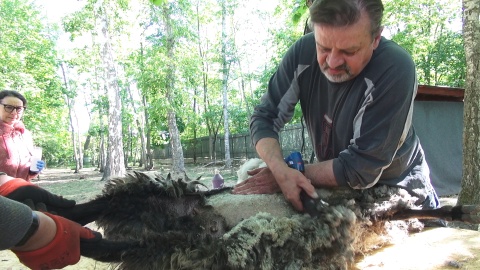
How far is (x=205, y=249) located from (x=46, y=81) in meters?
18.4

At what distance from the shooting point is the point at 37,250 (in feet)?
3.13


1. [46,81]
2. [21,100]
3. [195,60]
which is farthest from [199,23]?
[21,100]

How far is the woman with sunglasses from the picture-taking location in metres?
3.62

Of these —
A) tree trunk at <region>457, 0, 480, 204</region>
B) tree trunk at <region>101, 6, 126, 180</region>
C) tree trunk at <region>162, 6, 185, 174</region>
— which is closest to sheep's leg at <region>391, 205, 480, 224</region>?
tree trunk at <region>457, 0, 480, 204</region>

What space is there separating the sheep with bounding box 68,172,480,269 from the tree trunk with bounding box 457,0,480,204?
2.36 meters

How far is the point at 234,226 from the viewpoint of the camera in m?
1.41

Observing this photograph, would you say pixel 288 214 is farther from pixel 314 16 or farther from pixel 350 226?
pixel 314 16

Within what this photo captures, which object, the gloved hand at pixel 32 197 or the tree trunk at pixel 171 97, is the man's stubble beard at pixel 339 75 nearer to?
the gloved hand at pixel 32 197

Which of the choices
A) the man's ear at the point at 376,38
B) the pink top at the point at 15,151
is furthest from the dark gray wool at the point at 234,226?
the pink top at the point at 15,151

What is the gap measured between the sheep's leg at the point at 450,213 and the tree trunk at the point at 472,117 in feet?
8.52

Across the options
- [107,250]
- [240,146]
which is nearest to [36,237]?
[107,250]

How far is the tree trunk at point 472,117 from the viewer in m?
3.67

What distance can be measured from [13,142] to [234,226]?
347 centimetres

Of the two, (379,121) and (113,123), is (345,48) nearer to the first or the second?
(379,121)
